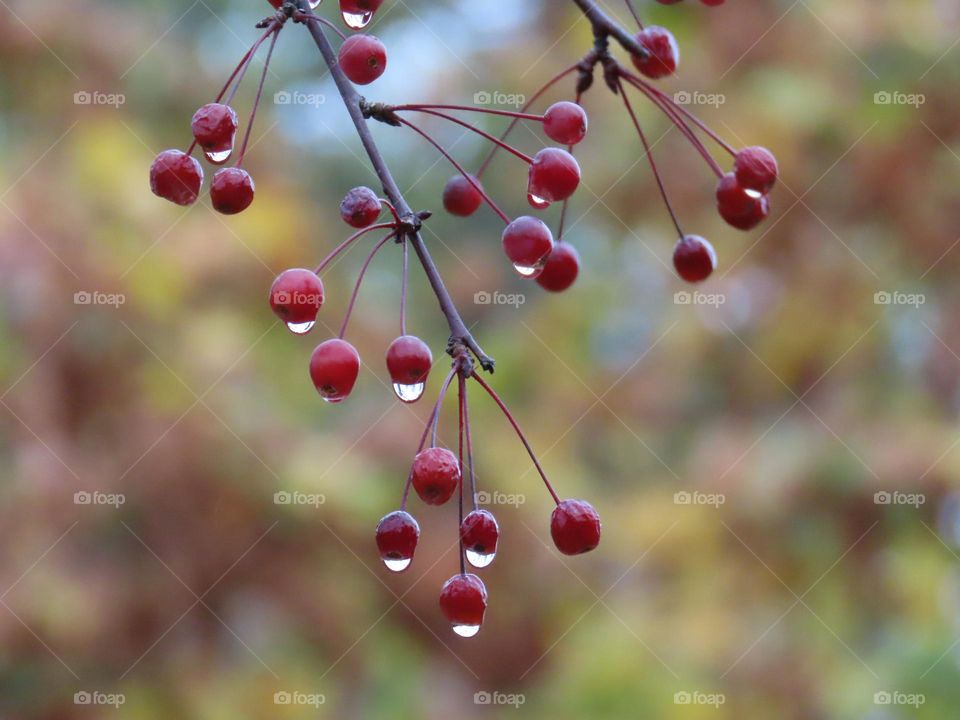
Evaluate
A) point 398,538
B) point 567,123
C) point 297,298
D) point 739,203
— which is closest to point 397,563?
point 398,538

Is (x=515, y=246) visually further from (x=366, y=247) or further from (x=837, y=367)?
(x=366, y=247)

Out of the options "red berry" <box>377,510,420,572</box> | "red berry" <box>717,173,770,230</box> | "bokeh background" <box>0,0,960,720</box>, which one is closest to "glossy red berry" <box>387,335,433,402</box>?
"red berry" <box>377,510,420,572</box>

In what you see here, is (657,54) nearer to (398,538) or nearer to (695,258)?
(695,258)

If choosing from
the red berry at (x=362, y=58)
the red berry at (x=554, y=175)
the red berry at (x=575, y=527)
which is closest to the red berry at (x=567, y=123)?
the red berry at (x=554, y=175)

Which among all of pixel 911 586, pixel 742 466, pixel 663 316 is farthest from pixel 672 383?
pixel 911 586

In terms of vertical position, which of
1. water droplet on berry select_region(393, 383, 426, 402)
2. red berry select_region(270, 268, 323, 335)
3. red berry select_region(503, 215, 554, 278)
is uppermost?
red berry select_region(503, 215, 554, 278)

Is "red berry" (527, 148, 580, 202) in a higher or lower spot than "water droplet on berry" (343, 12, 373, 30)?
lower

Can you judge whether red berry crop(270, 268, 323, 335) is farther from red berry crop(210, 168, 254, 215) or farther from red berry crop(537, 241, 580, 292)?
red berry crop(537, 241, 580, 292)
